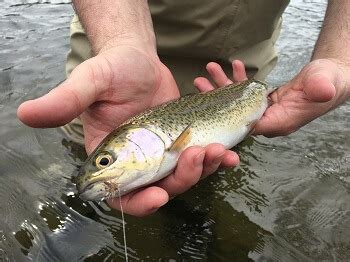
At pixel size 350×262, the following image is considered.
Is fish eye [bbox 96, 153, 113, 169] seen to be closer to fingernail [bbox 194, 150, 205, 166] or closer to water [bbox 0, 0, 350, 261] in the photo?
fingernail [bbox 194, 150, 205, 166]

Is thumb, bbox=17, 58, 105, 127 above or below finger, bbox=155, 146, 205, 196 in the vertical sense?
above

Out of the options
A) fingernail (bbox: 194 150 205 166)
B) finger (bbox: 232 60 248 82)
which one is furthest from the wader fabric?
fingernail (bbox: 194 150 205 166)

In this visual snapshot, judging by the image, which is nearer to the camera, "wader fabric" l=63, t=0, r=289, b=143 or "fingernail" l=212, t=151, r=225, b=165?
"fingernail" l=212, t=151, r=225, b=165

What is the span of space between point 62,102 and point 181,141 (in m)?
0.64

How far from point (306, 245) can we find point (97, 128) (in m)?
1.58

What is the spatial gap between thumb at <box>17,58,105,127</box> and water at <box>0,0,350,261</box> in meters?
1.12

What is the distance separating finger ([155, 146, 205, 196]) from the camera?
225 cm

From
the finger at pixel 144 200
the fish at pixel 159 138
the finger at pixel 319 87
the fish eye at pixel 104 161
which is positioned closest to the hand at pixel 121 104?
the finger at pixel 144 200

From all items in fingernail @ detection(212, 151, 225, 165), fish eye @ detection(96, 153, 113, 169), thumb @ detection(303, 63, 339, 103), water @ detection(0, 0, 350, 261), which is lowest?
water @ detection(0, 0, 350, 261)

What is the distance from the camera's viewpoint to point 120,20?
2.80 m

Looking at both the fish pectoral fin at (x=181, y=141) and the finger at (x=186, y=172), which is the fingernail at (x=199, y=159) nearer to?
the finger at (x=186, y=172)

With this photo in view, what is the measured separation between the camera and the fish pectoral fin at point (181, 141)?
2.43m

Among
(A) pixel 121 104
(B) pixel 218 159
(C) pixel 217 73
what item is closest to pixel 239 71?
(C) pixel 217 73

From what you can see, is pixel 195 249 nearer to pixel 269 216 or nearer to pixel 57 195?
pixel 269 216
